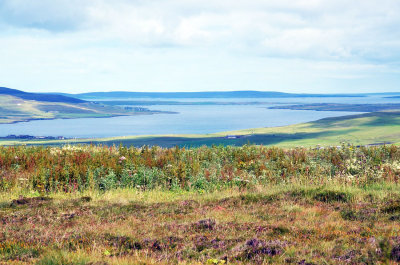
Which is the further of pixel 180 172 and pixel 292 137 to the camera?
pixel 292 137

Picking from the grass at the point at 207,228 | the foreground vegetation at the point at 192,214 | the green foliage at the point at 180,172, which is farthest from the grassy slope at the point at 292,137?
the grass at the point at 207,228

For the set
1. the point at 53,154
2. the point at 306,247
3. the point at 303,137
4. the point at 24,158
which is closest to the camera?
the point at 306,247

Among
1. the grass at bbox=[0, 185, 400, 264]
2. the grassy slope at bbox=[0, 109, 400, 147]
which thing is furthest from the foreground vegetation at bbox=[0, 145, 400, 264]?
the grassy slope at bbox=[0, 109, 400, 147]

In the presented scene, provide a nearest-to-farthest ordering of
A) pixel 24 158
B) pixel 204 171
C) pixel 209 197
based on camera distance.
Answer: pixel 209 197 → pixel 204 171 → pixel 24 158

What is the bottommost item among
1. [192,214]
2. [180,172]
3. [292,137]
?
[292,137]

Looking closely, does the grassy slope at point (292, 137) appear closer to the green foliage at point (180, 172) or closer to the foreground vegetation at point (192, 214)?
the green foliage at point (180, 172)

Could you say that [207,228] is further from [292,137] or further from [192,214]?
[292,137]

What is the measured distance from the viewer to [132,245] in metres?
6.30

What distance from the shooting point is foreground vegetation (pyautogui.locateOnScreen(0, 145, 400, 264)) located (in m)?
5.75

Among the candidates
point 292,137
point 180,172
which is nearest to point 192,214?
point 180,172

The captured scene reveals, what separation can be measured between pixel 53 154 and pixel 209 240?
12.2m

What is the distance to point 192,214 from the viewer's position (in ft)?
27.6

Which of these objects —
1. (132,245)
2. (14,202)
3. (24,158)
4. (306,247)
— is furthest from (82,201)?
(24,158)

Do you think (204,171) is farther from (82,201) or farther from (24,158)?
(24,158)
